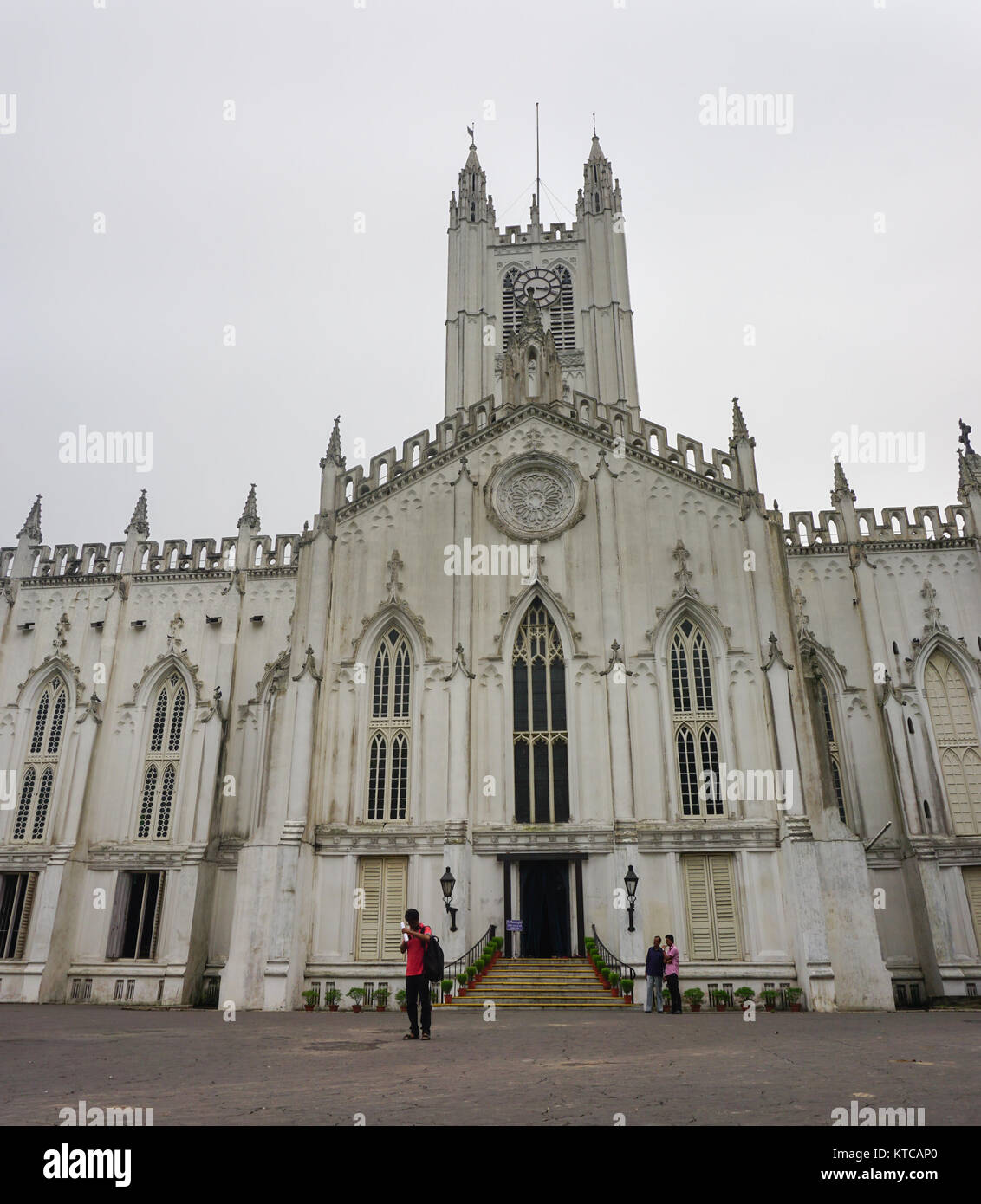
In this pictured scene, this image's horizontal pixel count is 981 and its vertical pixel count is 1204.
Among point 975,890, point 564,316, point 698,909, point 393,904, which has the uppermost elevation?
point 564,316

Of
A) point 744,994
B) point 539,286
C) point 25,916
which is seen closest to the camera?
point 744,994

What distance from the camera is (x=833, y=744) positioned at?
31109mm

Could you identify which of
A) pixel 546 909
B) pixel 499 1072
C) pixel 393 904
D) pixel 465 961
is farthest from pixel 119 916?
pixel 499 1072

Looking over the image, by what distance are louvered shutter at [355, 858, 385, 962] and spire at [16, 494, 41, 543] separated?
837 inches

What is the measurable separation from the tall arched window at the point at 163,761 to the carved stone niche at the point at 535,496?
46.6 feet

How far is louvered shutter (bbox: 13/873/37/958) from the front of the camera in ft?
100

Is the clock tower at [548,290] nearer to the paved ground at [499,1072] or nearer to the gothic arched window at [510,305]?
the gothic arched window at [510,305]

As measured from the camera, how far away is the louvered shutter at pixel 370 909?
26.3 m

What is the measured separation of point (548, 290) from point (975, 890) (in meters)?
38.8

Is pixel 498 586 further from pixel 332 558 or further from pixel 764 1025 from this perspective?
pixel 764 1025

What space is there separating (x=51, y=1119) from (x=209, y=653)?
1137 inches

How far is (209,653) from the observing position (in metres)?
34.5

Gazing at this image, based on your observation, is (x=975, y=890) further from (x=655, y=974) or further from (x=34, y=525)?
(x=34, y=525)
